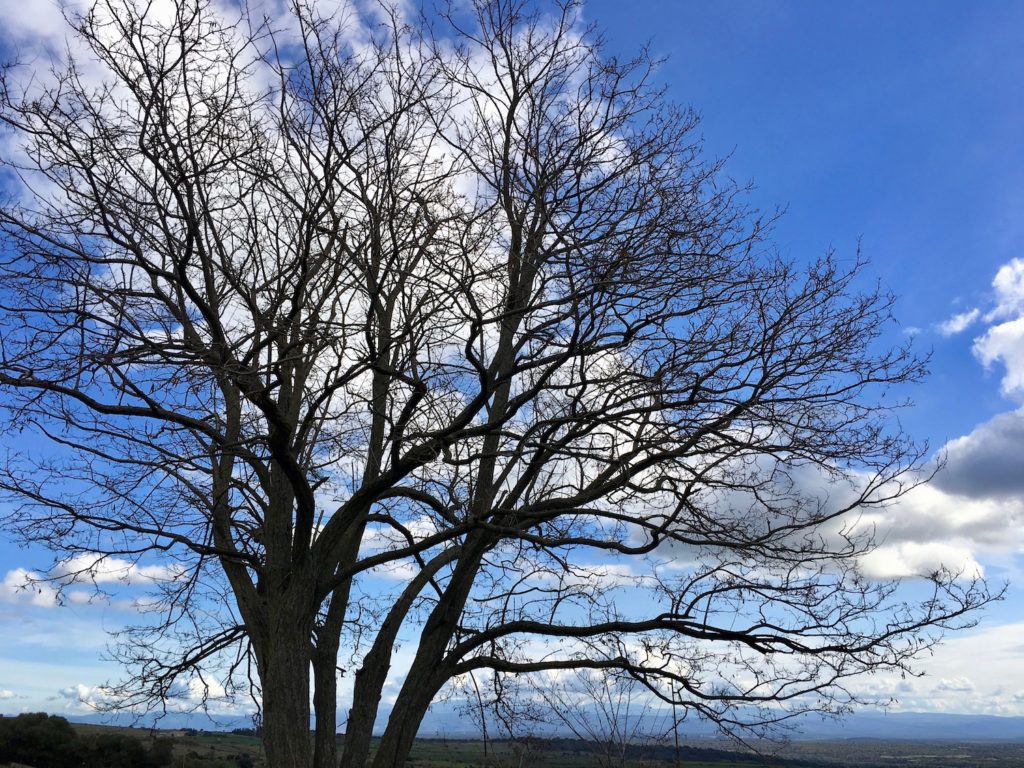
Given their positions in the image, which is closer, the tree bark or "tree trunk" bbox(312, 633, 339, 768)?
the tree bark

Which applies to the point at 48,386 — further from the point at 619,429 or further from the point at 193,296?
the point at 619,429

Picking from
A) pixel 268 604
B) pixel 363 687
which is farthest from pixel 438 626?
pixel 268 604

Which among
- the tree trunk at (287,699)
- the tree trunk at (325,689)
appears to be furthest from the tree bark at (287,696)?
the tree trunk at (325,689)

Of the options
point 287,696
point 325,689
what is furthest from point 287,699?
point 325,689

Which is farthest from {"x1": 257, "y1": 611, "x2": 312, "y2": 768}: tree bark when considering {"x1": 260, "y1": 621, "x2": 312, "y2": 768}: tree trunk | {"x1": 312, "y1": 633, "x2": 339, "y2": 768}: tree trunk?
{"x1": 312, "y1": 633, "x2": 339, "y2": 768}: tree trunk

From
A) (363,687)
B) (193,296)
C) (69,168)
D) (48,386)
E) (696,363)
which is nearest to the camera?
(48,386)

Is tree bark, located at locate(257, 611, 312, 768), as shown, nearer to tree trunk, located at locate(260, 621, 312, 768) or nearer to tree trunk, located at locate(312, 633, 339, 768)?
tree trunk, located at locate(260, 621, 312, 768)

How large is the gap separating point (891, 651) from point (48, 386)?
8.33 m

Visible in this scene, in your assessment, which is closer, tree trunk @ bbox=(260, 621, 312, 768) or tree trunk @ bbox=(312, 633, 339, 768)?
tree trunk @ bbox=(260, 621, 312, 768)

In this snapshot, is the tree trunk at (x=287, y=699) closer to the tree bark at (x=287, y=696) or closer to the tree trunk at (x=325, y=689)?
the tree bark at (x=287, y=696)

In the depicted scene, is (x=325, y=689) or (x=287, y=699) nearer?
(x=287, y=699)

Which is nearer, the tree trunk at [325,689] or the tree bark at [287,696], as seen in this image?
the tree bark at [287,696]

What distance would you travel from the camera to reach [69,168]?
770 cm

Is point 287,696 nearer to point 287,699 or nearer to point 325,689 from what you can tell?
point 287,699
